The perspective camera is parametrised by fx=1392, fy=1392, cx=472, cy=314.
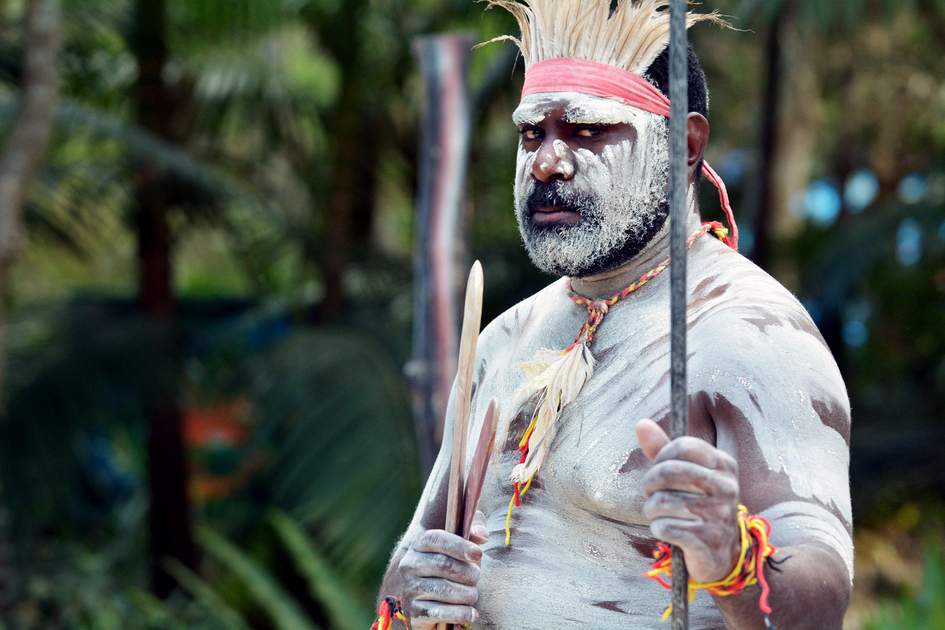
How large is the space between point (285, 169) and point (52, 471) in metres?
3.49

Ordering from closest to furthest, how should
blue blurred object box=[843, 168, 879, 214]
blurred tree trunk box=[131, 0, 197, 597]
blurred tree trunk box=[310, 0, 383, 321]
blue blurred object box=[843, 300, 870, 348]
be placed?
blurred tree trunk box=[131, 0, 197, 597], blurred tree trunk box=[310, 0, 383, 321], blue blurred object box=[843, 300, 870, 348], blue blurred object box=[843, 168, 879, 214]

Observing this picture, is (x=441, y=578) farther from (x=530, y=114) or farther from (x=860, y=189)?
(x=860, y=189)

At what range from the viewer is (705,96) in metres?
2.38

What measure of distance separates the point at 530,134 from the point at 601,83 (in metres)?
0.17

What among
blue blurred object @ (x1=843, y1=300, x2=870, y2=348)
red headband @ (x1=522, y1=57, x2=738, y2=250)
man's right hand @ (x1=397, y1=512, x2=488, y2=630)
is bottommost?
blue blurred object @ (x1=843, y1=300, x2=870, y2=348)

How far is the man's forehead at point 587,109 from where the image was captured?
2250mm

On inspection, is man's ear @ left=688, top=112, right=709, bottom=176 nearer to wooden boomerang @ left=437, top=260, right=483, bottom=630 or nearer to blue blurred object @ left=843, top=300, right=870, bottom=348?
wooden boomerang @ left=437, top=260, right=483, bottom=630

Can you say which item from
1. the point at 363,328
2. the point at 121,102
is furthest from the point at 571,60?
the point at 121,102

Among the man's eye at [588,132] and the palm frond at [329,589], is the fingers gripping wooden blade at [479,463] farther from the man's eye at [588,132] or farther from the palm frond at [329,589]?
the palm frond at [329,589]

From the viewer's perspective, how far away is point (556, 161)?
2275mm

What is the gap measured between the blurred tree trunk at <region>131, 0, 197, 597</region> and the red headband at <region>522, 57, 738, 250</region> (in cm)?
549

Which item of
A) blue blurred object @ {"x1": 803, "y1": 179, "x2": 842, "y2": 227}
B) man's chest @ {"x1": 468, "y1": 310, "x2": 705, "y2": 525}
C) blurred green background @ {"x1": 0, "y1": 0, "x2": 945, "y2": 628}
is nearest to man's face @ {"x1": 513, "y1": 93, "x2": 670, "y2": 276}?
man's chest @ {"x1": 468, "y1": 310, "x2": 705, "y2": 525}

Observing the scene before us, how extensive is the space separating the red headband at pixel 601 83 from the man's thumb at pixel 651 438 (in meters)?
0.69

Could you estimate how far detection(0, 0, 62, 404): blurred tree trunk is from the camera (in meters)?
5.44
